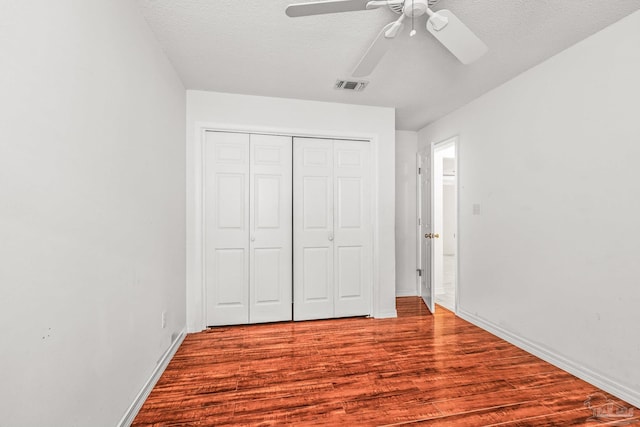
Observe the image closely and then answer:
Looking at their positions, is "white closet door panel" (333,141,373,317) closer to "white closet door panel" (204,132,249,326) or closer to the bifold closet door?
the bifold closet door

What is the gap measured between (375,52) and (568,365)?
267cm

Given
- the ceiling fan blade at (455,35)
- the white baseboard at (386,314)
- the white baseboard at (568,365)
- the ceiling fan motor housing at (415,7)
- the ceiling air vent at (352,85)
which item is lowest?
the white baseboard at (386,314)

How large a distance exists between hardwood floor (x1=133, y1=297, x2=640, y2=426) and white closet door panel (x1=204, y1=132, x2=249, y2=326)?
13.0 inches

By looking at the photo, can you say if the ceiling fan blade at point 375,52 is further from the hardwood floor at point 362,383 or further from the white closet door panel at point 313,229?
the hardwood floor at point 362,383

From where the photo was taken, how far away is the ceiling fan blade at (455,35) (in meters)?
1.55

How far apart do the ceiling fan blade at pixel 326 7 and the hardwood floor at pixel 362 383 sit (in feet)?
7.16

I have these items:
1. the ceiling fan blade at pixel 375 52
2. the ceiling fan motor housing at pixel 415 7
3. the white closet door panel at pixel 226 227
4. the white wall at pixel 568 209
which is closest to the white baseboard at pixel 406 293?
the white wall at pixel 568 209

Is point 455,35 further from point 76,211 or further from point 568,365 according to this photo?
point 568,365

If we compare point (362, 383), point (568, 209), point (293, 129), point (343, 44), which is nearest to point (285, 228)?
point (293, 129)

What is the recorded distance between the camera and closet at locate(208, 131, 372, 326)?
3.23 metres

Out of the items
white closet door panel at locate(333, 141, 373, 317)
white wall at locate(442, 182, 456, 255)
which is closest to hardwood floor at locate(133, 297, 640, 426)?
white closet door panel at locate(333, 141, 373, 317)

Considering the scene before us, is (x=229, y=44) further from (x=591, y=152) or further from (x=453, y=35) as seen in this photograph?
(x=591, y=152)

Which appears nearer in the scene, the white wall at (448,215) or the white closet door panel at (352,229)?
the white closet door panel at (352,229)

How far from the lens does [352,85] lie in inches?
117
